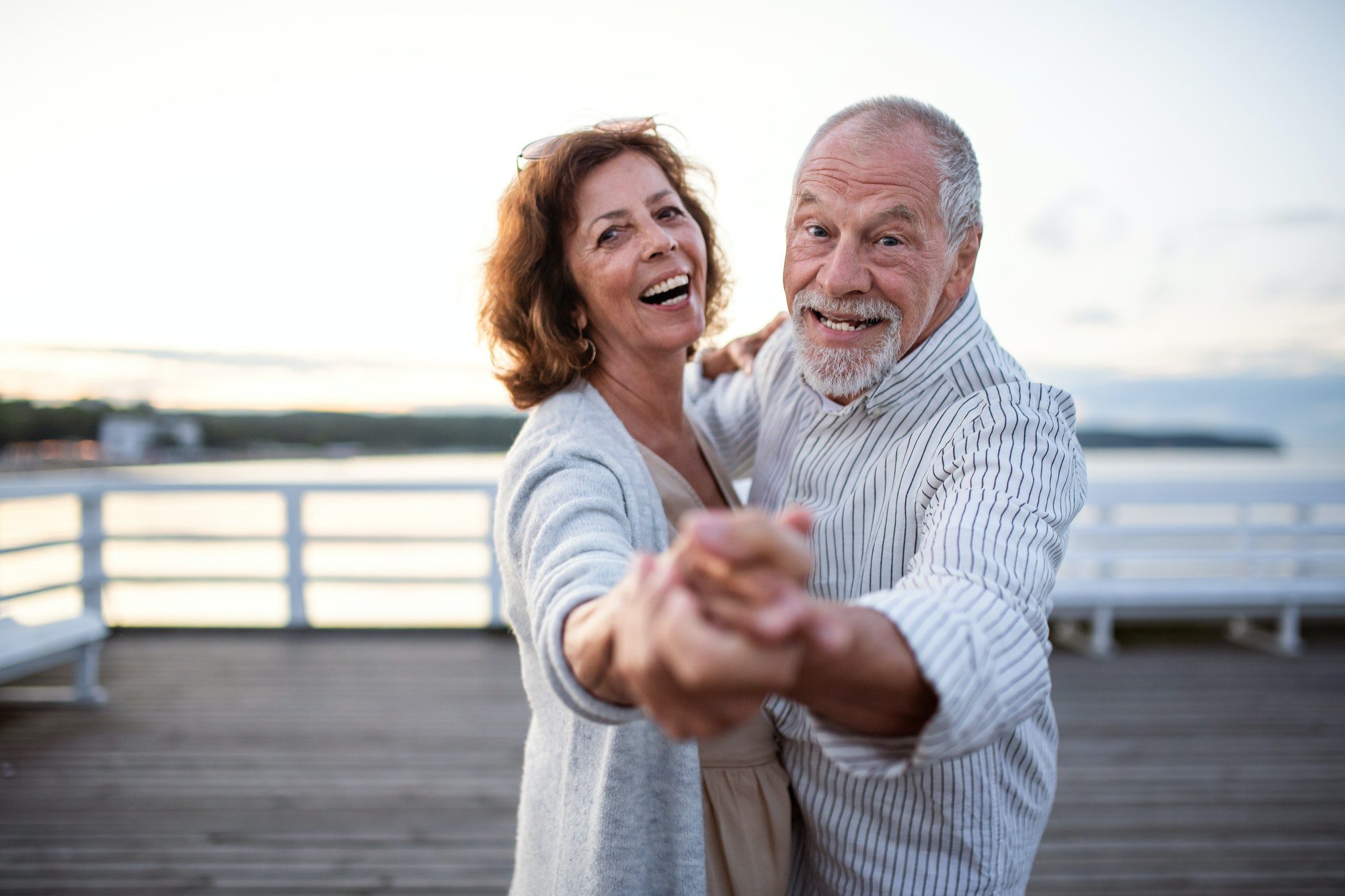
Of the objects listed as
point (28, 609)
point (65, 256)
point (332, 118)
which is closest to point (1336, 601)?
point (332, 118)

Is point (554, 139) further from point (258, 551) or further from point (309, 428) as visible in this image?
point (309, 428)

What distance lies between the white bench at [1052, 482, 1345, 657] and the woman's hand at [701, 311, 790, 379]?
3927mm

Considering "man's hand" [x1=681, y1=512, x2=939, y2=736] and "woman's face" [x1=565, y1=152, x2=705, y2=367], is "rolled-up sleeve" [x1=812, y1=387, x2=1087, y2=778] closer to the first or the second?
"man's hand" [x1=681, y1=512, x2=939, y2=736]

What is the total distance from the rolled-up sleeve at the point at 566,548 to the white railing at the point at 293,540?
4.46 m

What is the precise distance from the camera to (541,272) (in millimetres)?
1525

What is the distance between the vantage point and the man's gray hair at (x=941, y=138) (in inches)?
47.2

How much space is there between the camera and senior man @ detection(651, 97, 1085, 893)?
0.97 metres

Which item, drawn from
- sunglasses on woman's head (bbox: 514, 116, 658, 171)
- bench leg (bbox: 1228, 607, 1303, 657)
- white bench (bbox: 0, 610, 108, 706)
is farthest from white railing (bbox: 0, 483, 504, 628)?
bench leg (bbox: 1228, 607, 1303, 657)

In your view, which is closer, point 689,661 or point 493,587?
point 689,661

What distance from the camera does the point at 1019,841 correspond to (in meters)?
1.24

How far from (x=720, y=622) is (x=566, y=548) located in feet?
1.42

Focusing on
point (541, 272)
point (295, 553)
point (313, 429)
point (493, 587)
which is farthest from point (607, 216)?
point (313, 429)

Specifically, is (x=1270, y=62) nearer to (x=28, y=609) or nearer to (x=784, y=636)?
(x=784, y=636)

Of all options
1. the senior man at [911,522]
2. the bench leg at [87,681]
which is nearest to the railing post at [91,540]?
the bench leg at [87,681]
